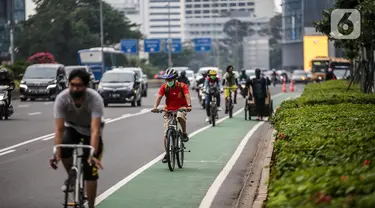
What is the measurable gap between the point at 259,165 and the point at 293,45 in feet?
476

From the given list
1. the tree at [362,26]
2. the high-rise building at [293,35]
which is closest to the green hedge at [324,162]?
the tree at [362,26]

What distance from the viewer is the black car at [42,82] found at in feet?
165

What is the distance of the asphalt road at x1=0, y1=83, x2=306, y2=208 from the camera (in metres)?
13.9

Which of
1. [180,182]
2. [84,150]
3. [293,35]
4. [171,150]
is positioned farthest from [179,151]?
[293,35]

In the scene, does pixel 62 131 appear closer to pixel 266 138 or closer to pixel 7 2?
pixel 266 138

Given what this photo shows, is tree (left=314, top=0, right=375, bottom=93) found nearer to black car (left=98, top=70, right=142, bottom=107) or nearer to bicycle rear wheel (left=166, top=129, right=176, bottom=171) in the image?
bicycle rear wheel (left=166, top=129, right=176, bottom=171)

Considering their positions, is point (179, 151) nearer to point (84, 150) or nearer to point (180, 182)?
point (180, 182)

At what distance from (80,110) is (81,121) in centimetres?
13

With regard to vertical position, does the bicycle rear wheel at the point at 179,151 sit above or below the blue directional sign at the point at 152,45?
below

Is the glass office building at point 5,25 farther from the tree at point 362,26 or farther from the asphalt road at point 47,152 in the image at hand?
the tree at point 362,26

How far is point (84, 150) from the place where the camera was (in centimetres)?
989

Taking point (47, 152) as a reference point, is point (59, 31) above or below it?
above

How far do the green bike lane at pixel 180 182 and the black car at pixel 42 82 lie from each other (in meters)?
27.7

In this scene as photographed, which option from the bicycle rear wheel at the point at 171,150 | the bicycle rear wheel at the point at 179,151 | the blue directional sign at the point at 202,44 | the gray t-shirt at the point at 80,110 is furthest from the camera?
the blue directional sign at the point at 202,44
